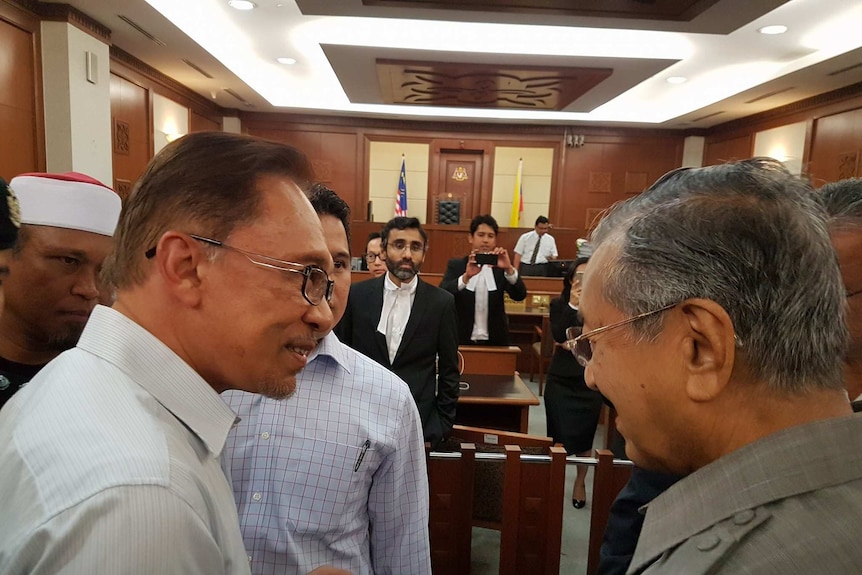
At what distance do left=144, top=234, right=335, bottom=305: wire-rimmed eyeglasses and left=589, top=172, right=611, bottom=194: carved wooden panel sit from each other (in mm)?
9304

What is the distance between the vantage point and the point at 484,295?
405 cm

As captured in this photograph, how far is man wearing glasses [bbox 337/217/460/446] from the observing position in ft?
8.55

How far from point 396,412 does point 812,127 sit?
8193 millimetres

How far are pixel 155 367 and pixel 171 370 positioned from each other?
2cm

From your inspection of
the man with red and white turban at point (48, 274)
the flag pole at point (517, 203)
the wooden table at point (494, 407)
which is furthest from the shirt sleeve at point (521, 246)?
the man with red and white turban at point (48, 274)

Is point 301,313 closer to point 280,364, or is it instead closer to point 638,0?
point 280,364

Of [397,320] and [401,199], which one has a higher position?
[401,199]

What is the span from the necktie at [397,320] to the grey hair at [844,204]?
1.91m

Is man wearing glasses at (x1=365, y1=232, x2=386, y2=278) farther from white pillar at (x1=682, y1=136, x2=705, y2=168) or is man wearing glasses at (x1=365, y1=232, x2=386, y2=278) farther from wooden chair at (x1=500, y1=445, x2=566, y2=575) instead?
white pillar at (x1=682, y1=136, x2=705, y2=168)

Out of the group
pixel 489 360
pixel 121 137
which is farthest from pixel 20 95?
pixel 489 360

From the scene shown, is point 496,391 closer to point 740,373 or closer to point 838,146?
point 740,373

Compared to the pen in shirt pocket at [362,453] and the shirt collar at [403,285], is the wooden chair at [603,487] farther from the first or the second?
the shirt collar at [403,285]

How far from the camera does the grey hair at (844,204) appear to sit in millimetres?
1124

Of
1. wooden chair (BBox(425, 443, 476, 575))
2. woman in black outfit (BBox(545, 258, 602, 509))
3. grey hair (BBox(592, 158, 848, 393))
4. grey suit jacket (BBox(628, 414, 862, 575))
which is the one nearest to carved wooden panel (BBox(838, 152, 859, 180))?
woman in black outfit (BBox(545, 258, 602, 509))
